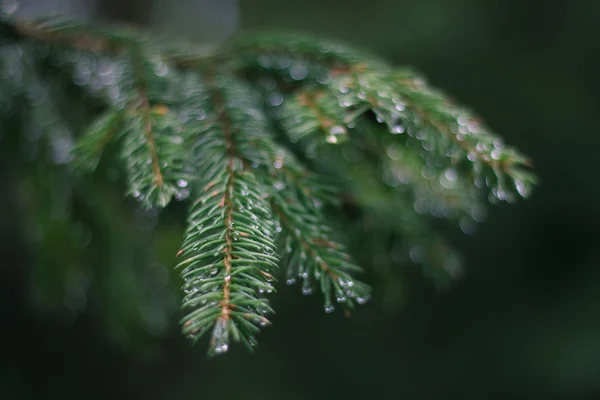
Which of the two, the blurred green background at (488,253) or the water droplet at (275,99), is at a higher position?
the blurred green background at (488,253)

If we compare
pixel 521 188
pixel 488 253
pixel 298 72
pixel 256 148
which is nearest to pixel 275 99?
pixel 298 72

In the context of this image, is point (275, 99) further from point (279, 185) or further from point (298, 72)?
point (279, 185)

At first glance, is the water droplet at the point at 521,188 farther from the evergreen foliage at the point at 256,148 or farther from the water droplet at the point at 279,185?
the water droplet at the point at 279,185

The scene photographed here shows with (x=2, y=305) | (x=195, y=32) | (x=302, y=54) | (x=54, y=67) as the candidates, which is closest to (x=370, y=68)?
(x=302, y=54)

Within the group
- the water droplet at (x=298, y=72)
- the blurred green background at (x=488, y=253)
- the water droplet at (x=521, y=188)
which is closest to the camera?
the water droplet at (x=521, y=188)

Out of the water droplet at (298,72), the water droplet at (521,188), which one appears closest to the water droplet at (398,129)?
the water droplet at (521,188)

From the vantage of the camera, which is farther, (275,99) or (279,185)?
(275,99)

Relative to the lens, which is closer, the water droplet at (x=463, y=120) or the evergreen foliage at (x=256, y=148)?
the evergreen foliage at (x=256, y=148)
